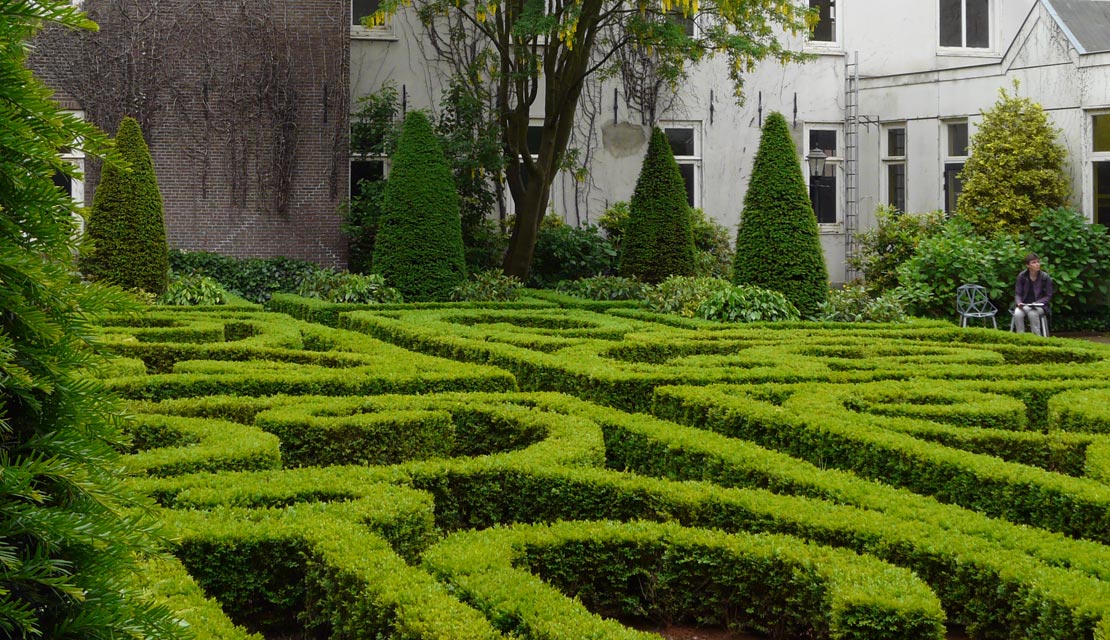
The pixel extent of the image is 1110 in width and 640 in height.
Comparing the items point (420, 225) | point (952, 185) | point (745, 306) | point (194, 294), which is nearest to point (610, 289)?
point (420, 225)

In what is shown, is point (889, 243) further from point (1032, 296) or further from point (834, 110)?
point (1032, 296)

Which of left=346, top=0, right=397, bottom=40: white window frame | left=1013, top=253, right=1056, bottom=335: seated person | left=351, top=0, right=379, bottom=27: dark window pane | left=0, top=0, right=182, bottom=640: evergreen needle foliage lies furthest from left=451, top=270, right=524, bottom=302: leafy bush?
left=0, top=0, right=182, bottom=640: evergreen needle foliage

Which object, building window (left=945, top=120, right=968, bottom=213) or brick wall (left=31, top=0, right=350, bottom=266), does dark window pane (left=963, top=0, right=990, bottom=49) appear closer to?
building window (left=945, top=120, right=968, bottom=213)

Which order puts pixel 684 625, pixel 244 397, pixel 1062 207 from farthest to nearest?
pixel 1062 207
pixel 244 397
pixel 684 625

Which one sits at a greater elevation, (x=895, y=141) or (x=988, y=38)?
(x=988, y=38)

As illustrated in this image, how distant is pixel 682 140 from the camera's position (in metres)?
23.0

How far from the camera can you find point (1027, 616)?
3727 mm

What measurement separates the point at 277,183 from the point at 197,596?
17.1 meters

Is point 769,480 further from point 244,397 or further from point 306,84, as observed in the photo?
point 306,84

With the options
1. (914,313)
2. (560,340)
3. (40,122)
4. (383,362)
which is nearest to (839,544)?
(40,122)

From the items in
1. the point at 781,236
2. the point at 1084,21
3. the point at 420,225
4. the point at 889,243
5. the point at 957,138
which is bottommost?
the point at 781,236

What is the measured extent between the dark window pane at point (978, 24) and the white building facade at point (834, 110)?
2cm

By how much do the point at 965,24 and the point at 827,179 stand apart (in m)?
4.19

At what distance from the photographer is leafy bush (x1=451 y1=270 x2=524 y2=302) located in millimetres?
16531
